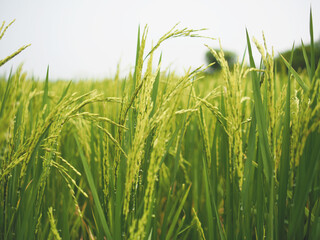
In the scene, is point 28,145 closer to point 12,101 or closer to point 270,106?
point 12,101

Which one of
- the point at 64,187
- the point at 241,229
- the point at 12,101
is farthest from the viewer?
the point at 64,187

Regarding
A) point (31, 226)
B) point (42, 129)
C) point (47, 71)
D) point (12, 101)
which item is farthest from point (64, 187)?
point (12, 101)

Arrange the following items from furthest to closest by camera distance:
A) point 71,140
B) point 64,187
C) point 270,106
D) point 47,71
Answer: point 71,140 → point 64,187 → point 47,71 → point 270,106

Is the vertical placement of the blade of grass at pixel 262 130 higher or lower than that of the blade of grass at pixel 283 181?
higher

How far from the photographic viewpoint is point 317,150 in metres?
0.63

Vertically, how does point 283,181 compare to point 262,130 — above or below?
below

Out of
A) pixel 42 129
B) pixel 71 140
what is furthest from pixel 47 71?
pixel 71 140

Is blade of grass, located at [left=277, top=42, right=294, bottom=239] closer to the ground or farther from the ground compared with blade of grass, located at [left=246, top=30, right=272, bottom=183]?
closer to the ground

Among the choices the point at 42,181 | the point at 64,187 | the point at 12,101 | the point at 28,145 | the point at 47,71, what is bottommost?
the point at 64,187

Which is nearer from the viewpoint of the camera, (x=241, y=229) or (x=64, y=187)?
(x=241, y=229)

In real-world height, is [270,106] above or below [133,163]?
above

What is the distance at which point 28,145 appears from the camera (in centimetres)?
59

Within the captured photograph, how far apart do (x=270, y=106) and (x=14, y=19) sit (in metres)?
0.70

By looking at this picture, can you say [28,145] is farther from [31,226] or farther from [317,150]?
[317,150]
